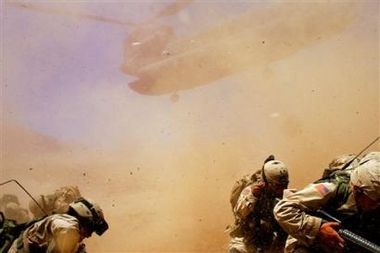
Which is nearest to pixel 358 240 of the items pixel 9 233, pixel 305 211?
pixel 305 211

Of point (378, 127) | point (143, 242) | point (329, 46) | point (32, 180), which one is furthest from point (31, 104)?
point (378, 127)

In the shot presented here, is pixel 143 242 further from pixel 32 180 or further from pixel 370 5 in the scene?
pixel 370 5

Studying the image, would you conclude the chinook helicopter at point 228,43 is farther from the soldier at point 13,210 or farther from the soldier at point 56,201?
the soldier at point 56,201

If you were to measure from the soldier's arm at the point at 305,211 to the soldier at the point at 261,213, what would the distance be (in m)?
1.66

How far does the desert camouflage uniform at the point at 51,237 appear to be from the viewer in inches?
156

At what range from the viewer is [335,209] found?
12.6 ft

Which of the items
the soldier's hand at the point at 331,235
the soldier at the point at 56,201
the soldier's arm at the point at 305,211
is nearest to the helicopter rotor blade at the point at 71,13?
the soldier at the point at 56,201

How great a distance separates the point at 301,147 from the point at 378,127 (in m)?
1.78

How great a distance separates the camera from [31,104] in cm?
1278

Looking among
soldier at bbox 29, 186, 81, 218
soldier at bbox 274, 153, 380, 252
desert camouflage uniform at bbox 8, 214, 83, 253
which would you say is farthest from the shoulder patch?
soldier at bbox 29, 186, 81, 218

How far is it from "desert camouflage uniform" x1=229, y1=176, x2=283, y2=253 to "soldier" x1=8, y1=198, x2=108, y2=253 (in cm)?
207

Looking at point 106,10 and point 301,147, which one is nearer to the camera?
point 301,147

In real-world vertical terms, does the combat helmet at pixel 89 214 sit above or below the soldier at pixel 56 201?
above

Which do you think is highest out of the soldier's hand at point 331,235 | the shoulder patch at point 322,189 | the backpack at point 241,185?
the shoulder patch at point 322,189
